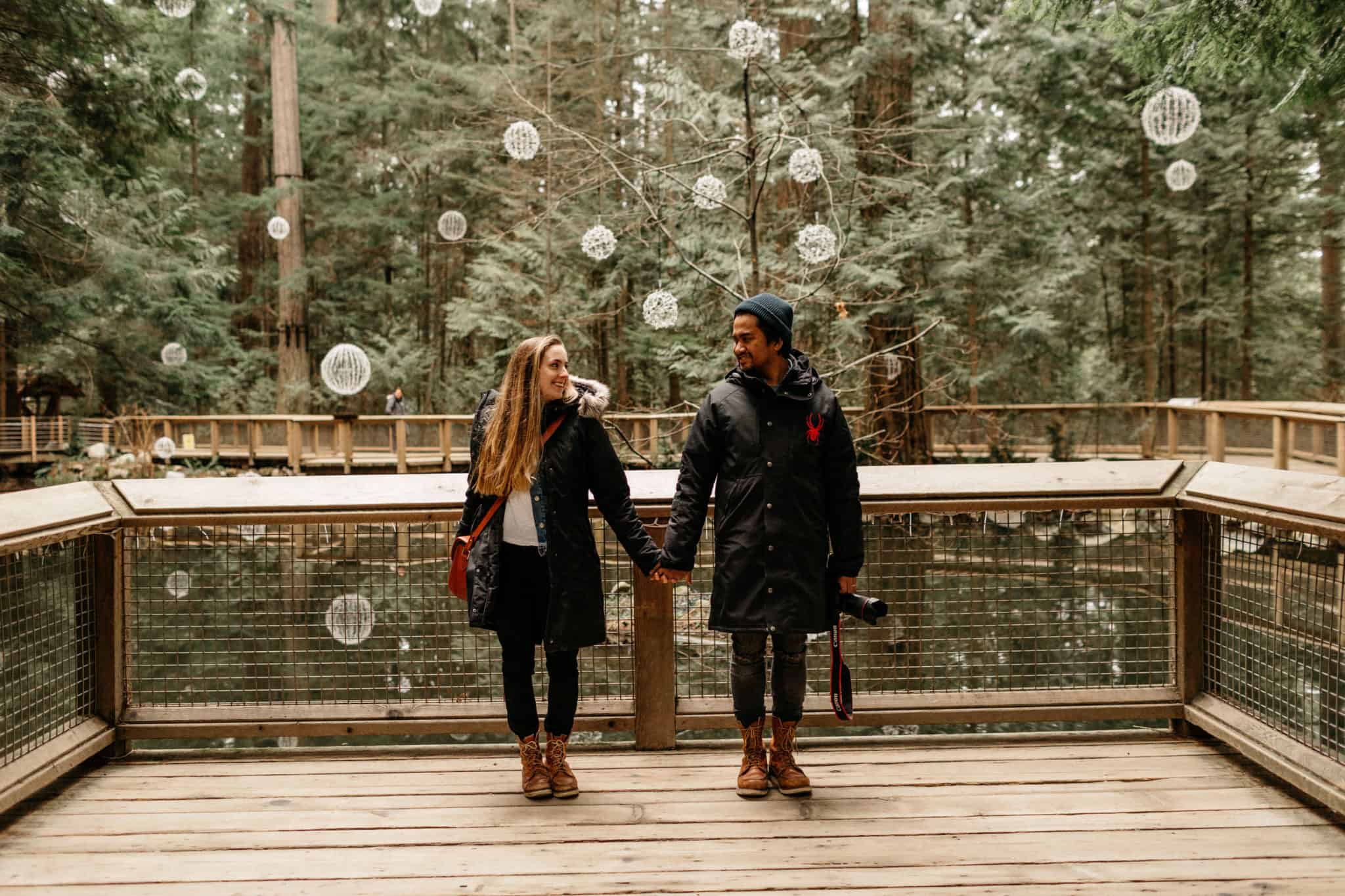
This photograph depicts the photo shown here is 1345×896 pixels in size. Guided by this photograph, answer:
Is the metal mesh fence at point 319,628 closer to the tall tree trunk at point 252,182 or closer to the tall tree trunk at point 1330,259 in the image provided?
the tall tree trunk at point 1330,259

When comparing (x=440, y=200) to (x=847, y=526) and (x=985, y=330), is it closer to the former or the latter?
(x=985, y=330)

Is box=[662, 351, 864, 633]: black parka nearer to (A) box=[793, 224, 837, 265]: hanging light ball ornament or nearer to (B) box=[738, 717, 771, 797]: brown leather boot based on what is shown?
(B) box=[738, 717, 771, 797]: brown leather boot

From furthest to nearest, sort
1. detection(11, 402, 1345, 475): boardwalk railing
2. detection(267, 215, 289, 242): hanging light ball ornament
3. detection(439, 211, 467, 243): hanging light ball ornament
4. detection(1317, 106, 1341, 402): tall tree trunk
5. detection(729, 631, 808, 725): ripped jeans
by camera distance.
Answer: detection(439, 211, 467, 243): hanging light ball ornament, detection(267, 215, 289, 242): hanging light ball ornament, detection(1317, 106, 1341, 402): tall tree trunk, detection(11, 402, 1345, 475): boardwalk railing, detection(729, 631, 808, 725): ripped jeans

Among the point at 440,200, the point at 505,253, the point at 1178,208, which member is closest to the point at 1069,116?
the point at 1178,208

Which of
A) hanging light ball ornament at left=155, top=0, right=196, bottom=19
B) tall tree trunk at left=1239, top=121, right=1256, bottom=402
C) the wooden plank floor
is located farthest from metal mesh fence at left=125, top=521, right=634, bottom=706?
tall tree trunk at left=1239, top=121, right=1256, bottom=402

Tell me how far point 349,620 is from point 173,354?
465 inches

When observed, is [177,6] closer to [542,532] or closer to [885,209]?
[885,209]

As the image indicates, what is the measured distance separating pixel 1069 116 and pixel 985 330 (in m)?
4.49

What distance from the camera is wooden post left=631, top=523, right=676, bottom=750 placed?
3.54 m

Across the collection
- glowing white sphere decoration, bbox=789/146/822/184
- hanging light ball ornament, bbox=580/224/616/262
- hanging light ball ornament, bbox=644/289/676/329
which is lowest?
hanging light ball ornament, bbox=644/289/676/329

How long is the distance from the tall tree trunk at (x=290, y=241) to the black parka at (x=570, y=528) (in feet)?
64.7

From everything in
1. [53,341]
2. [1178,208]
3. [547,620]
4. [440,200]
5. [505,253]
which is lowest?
[547,620]

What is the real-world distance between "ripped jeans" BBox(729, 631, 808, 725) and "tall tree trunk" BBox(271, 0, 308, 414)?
2005 centimetres

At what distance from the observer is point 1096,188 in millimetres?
19812
